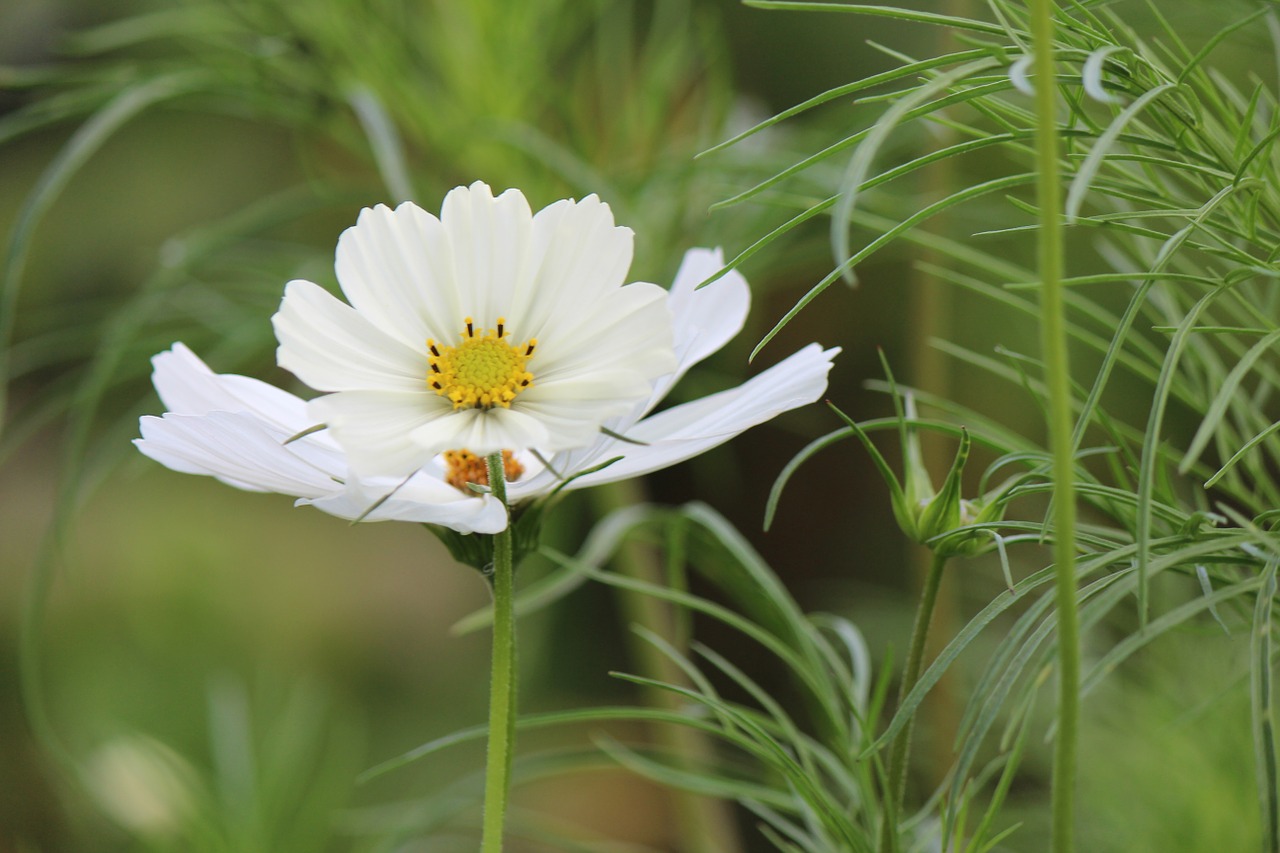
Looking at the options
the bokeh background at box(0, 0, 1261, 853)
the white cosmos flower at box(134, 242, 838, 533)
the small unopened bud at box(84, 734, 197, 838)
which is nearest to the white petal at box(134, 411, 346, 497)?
the white cosmos flower at box(134, 242, 838, 533)

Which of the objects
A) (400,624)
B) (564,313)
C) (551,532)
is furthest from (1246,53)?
(400,624)

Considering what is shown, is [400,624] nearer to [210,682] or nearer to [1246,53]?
[210,682]

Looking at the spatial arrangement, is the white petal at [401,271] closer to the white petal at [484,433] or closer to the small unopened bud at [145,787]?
the white petal at [484,433]

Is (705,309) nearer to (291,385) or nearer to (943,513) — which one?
(943,513)

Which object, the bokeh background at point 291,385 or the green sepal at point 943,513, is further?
the bokeh background at point 291,385

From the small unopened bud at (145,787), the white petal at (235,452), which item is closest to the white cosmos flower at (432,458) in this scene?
the white petal at (235,452)

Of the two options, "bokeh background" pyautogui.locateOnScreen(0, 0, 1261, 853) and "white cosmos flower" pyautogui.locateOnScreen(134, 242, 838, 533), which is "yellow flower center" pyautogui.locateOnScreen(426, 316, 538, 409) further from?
"bokeh background" pyautogui.locateOnScreen(0, 0, 1261, 853)

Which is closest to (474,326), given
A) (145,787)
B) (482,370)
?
(482,370)
